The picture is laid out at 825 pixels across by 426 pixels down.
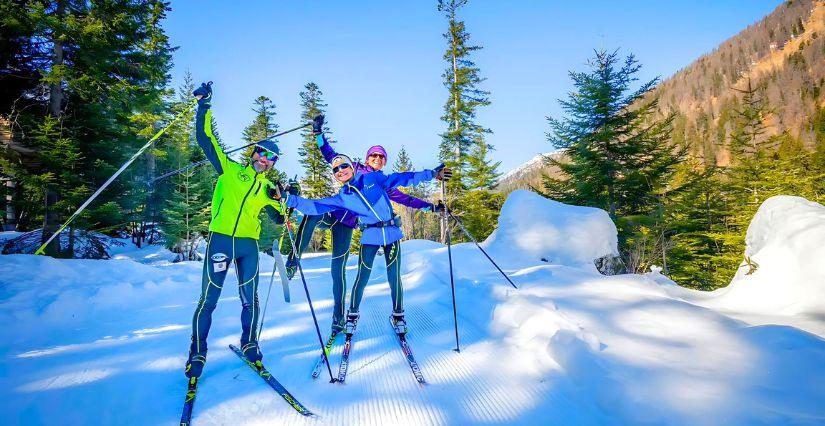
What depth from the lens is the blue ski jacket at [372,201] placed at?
4.05m

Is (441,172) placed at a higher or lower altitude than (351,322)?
higher

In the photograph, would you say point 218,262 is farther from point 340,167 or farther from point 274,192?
point 340,167

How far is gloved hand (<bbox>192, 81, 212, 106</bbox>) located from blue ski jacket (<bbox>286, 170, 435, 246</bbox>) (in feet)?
5.45

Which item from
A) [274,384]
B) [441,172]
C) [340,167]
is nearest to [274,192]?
[340,167]

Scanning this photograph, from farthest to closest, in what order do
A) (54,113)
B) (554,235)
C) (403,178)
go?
(54,113), (554,235), (403,178)

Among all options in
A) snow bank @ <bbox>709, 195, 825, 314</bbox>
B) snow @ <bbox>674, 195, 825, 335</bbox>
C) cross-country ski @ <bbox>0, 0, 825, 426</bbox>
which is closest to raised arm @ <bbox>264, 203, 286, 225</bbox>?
cross-country ski @ <bbox>0, 0, 825, 426</bbox>

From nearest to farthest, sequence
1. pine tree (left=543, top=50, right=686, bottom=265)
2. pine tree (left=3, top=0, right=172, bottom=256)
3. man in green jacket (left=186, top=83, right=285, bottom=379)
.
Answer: man in green jacket (left=186, top=83, right=285, bottom=379) → pine tree (left=3, top=0, right=172, bottom=256) → pine tree (left=543, top=50, right=686, bottom=265)

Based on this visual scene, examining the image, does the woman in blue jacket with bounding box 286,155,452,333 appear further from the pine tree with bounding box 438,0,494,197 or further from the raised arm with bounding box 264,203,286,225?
the pine tree with bounding box 438,0,494,197

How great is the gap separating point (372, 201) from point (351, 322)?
5.24ft

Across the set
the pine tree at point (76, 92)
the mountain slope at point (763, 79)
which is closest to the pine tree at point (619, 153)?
the pine tree at point (76, 92)

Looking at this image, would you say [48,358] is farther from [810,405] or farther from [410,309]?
[810,405]

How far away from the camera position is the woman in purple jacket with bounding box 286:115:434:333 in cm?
443

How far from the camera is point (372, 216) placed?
4.19m

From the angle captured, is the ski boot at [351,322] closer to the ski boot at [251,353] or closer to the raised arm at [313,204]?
the ski boot at [251,353]
